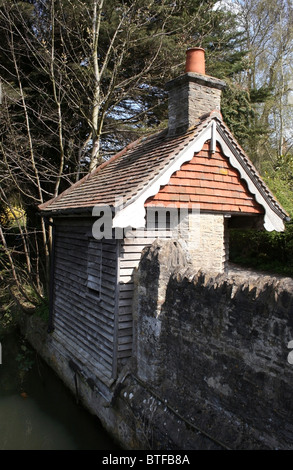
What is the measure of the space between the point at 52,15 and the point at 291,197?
11.3m

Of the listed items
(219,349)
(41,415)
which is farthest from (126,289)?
(41,415)

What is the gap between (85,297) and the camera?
7.68m

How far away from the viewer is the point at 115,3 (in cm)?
1168

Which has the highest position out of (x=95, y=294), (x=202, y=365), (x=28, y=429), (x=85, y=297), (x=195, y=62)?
(x=195, y=62)

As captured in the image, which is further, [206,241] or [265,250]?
[265,250]

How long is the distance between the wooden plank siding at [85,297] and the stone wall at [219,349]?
84 centimetres

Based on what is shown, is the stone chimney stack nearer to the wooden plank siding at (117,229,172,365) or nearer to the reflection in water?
the wooden plank siding at (117,229,172,365)

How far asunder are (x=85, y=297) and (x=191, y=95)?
4886mm

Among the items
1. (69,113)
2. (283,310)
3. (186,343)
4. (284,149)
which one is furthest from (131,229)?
(284,149)

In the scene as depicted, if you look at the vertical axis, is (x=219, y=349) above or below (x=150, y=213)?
below

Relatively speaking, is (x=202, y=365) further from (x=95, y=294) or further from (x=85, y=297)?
(x=85, y=297)

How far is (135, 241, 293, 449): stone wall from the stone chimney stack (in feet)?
10.9

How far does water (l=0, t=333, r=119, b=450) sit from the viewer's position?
6426 millimetres

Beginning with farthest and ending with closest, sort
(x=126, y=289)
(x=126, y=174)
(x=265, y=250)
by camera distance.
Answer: (x=265, y=250), (x=126, y=174), (x=126, y=289)
